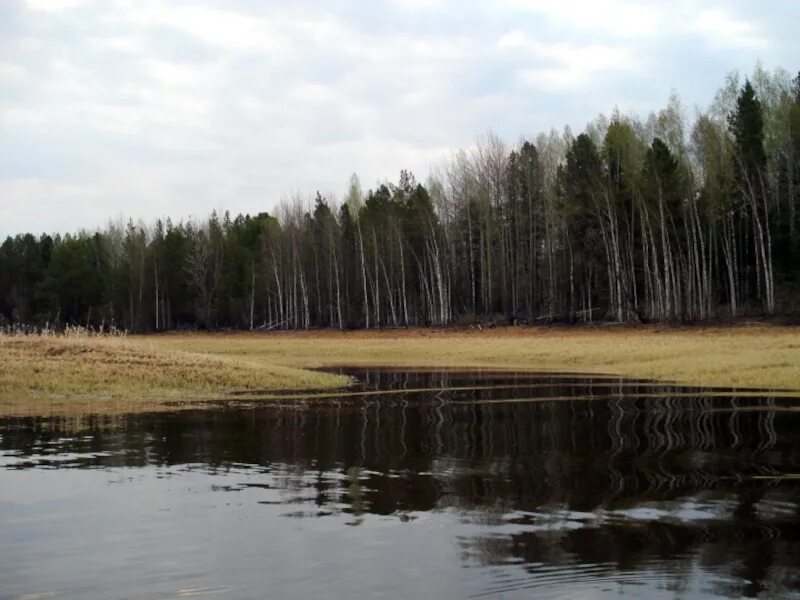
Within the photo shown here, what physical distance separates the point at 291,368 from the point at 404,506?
26503 mm

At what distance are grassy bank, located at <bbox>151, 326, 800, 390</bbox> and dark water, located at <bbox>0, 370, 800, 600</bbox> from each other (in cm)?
1181

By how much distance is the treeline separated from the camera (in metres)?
62.0

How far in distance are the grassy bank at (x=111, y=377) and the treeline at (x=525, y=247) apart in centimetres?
2235

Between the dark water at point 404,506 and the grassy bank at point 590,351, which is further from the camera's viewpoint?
the grassy bank at point 590,351

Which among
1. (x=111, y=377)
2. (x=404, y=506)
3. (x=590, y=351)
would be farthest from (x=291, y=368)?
(x=404, y=506)

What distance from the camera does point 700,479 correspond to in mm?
11750

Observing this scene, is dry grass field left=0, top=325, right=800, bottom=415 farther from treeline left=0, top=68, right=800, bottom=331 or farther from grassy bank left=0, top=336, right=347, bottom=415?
treeline left=0, top=68, right=800, bottom=331

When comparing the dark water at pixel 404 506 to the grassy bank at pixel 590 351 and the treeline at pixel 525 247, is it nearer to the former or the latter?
the grassy bank at pixel 590 351

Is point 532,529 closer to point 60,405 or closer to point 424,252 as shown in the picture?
point 60,405

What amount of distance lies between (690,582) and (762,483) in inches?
197

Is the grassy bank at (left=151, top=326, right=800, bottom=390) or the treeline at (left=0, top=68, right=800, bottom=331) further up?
the treeline at (left=0, top=68, right=800, bottom=331)

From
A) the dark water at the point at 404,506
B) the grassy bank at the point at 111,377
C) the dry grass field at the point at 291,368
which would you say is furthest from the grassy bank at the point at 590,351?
the dark water at the point at 404,506

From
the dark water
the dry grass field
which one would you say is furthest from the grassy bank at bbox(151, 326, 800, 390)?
the dark water

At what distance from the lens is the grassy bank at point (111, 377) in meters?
23.4
